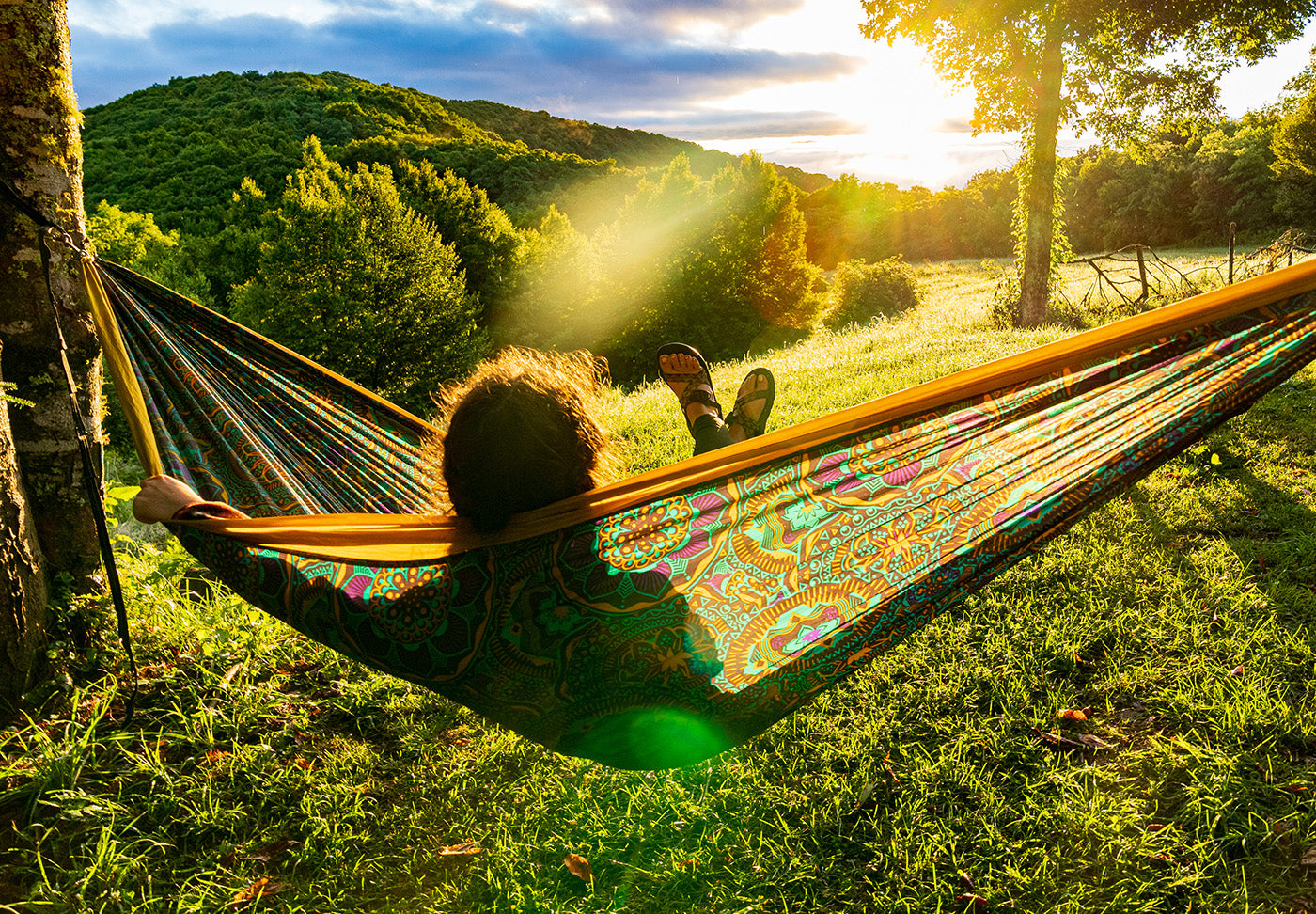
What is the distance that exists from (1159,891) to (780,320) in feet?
87.9

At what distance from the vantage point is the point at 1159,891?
142 cm

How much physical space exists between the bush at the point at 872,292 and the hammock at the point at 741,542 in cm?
2056

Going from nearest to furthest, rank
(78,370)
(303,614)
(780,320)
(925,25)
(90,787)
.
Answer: (303,614) → (90,787) → (78,370) → (925,25) → (780,320)

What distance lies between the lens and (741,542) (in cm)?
159

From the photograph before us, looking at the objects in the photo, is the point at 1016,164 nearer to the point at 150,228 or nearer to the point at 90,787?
the point at 90,787

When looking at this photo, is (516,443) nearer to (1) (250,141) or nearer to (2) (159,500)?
(2) (159,500)

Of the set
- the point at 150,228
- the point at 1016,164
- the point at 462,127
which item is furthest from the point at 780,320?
the point at 462,127

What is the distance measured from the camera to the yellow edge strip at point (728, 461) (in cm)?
141

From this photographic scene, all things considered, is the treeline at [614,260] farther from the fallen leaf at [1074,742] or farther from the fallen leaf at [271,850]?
the fallen leaf at [1074,742]

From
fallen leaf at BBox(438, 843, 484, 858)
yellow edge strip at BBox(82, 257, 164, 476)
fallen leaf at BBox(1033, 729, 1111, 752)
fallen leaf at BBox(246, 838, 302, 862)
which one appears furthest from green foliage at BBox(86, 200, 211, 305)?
fallen leaf at BBox(1033, 729, 1111, 752)

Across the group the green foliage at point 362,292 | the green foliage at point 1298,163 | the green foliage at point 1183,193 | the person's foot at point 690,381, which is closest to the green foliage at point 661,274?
the green foliage at point 362,292

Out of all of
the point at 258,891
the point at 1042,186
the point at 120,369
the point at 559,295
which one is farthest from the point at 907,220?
the point at 258,891

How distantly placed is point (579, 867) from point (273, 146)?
149ft

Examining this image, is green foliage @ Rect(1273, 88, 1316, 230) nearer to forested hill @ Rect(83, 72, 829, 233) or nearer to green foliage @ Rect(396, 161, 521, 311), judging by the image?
forested hill @ Rect(83, 72, 829, 233)
